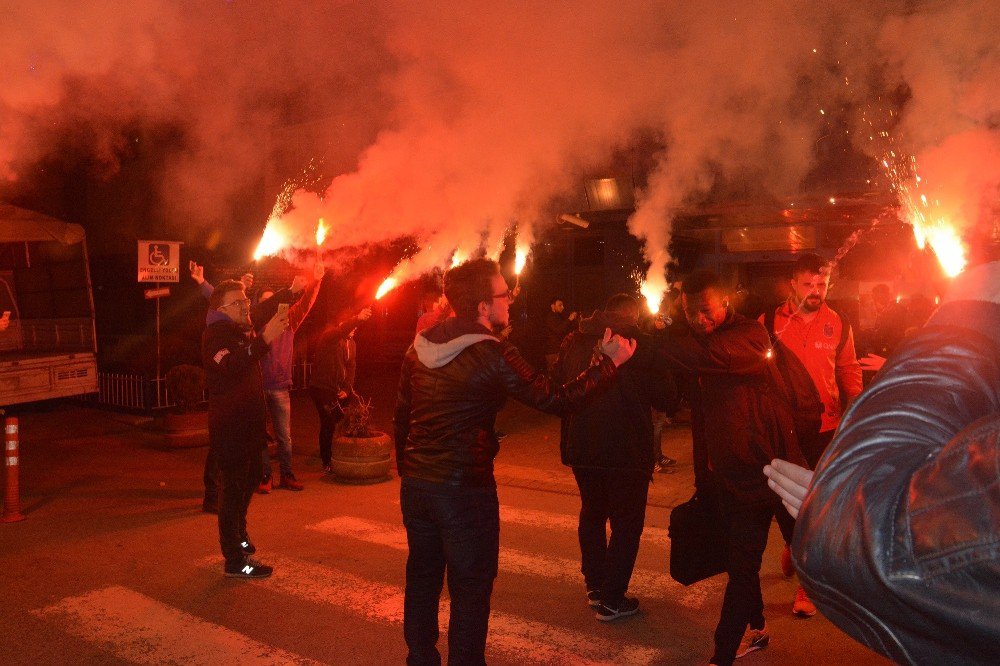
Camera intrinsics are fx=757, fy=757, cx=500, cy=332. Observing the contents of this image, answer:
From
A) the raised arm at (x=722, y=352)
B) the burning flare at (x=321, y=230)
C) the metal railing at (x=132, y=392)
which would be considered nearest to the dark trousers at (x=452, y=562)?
the raised arm at (x=722, y=352)

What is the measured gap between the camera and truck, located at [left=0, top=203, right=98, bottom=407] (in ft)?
37.9

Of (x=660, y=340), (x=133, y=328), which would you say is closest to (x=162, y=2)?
(x=660, y=340)

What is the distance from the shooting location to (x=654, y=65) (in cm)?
647

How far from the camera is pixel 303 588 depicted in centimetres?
505

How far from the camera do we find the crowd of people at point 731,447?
2.73 feet

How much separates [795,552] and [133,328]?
16.4 m

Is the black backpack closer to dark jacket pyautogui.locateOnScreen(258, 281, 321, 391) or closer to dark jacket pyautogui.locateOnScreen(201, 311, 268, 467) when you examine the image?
dark jacket pyautogui.locateOnScreen(201, 311, 268, 467)

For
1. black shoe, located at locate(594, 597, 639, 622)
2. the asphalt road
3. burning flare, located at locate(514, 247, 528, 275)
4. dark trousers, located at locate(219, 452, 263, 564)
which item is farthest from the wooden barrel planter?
burning flare, located at locate(514, 247, 528, 275)

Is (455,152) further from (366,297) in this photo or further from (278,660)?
(366,297)

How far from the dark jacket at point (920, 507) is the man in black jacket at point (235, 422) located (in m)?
4.54

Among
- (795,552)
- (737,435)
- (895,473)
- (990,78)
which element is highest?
(990,78)

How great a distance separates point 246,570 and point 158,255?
7.32 m

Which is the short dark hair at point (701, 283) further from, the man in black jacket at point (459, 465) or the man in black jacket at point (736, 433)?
the man in black jacket at point (459, 465)

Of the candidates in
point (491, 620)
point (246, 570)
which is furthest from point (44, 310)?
point (491, 620)
